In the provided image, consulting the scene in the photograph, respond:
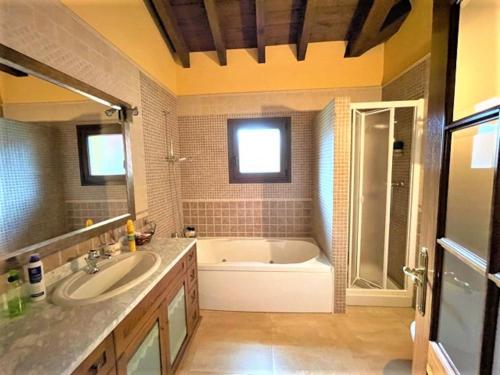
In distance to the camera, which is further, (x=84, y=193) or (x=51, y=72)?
(x=84, y=193)

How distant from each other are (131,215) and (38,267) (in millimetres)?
820

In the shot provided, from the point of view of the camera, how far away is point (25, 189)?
3.49ft

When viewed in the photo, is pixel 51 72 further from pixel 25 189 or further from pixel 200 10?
pixel 200 10

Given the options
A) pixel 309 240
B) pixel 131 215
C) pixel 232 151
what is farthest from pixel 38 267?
pixel 309 240

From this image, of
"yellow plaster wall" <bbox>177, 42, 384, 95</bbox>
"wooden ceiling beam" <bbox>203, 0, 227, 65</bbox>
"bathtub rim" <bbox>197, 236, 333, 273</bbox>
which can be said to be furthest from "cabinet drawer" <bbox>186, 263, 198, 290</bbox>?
"wooden ceiling beam" <bbox>203, 0, 227, 65</bbox>

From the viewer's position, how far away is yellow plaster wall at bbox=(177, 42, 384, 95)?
2.69 metres

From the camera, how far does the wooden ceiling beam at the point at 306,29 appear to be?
6.93ft

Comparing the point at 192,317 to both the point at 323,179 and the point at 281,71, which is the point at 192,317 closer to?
the point at 323,179

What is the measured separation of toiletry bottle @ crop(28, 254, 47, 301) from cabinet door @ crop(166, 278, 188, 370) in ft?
2.09

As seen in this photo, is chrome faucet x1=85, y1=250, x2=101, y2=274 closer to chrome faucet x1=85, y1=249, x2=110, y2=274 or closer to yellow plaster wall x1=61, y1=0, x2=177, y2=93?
chrome faucet x1=85, y1=249, x2=110, y2=274

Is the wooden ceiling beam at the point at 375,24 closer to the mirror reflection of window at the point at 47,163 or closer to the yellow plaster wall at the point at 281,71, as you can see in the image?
the yellow plaster wall at the point at 281,71

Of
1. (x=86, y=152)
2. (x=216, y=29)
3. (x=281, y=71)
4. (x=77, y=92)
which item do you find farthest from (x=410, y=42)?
(x=86, y=152)

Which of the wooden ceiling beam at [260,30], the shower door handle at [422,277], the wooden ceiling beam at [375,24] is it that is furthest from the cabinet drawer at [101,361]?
the wooden ceiling beam at [375,24]

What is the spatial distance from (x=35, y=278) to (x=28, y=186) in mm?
438
